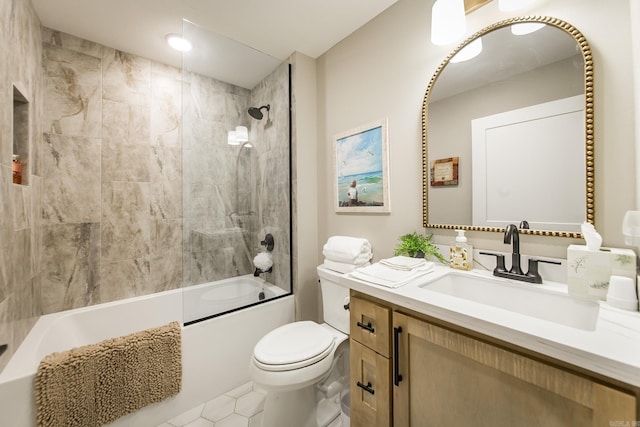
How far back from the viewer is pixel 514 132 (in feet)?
3.64

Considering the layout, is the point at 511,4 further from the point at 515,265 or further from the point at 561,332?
the point at 561,332

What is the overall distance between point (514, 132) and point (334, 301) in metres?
1.32

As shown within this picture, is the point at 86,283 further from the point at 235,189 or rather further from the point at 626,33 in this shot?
the point at 626,33

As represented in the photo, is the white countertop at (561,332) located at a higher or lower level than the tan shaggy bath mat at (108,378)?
higher

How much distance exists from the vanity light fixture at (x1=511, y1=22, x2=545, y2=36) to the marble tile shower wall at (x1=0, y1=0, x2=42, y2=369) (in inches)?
91.3

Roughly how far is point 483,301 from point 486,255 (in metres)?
0.23

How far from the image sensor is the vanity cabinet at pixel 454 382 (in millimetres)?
577

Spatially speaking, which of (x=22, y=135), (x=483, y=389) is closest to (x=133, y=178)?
(x=22, y=135)

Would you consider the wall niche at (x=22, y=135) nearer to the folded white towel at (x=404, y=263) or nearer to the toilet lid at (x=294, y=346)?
the toilet lid at (x=294, y=346)

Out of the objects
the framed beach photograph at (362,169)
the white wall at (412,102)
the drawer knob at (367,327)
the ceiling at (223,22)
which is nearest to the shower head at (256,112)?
the ceiling at (223,22)

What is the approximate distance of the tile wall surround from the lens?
1.75 m

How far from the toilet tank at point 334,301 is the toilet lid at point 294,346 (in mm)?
99

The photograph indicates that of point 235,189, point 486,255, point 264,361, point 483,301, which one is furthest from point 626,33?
point 235,189

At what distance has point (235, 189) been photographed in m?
1.94
